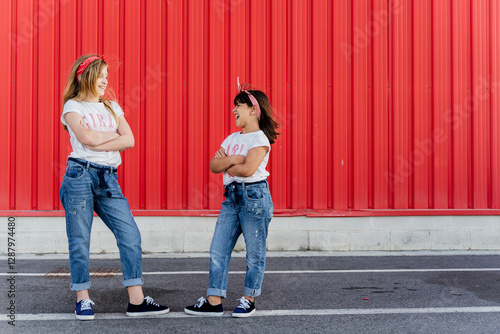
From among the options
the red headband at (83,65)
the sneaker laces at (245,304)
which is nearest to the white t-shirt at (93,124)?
the red headband at (83,65)

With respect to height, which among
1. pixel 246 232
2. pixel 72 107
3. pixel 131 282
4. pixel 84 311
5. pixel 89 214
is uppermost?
pixel 72 107

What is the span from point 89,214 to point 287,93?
14.2ft

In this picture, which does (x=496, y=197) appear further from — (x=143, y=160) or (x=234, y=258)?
(x=143, y=160)

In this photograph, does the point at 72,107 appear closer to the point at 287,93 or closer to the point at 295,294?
the point at 295,294

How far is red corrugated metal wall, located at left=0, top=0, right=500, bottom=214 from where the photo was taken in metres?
6.84

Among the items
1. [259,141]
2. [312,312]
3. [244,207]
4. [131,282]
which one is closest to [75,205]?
[131,282]

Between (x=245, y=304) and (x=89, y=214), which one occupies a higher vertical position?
(x=89, y=214)

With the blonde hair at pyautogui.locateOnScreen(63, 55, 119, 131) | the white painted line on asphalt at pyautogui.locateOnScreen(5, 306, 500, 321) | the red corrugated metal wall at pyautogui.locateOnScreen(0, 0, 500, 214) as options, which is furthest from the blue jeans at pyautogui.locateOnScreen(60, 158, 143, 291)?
the red corrugated metal wall at pyautogui.locateOnScreen(0, 0, 500, 214)

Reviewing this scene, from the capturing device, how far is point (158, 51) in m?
6.90

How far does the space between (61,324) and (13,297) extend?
1055 millimetres

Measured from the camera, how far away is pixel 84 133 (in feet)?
10.8

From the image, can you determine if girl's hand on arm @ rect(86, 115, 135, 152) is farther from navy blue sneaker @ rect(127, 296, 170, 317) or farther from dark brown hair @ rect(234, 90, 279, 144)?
navy blue sneaker @ rect(127, 296, 170, 317)

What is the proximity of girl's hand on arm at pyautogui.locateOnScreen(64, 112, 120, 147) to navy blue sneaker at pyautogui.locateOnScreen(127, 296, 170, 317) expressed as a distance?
1258mm

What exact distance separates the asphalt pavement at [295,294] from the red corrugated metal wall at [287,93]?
1134 millimetres
